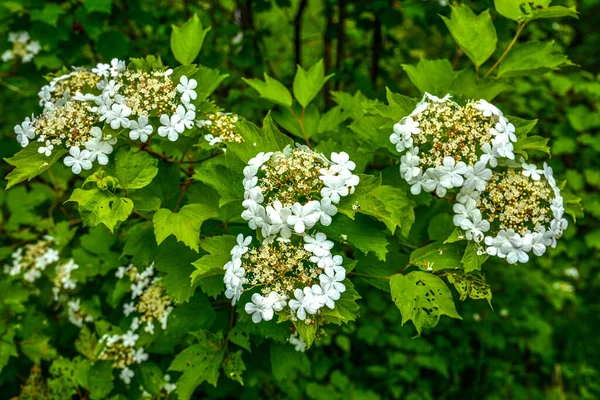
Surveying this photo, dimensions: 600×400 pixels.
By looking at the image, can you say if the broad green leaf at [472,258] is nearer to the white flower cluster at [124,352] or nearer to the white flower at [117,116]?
the white flower at [117,116]

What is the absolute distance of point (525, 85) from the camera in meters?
4.35

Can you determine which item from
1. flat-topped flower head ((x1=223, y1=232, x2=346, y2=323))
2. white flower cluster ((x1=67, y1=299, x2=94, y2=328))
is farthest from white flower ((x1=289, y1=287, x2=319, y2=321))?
white flower cluster ((x1=67, y1=299, x2=94, y2=328))

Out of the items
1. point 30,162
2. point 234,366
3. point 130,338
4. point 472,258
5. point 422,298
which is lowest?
point 130,338

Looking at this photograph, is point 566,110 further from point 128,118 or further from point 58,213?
point 58,213

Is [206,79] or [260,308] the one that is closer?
[260,308]

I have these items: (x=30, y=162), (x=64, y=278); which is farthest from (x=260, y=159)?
(x=64, y=278)

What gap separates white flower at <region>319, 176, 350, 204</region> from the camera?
166cm

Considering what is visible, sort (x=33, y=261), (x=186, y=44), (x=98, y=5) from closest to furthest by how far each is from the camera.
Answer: (x=186, y=44), (x=98, y=5), (x=33, y=261)

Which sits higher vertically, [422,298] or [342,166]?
[342,166]

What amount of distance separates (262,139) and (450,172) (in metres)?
0.68

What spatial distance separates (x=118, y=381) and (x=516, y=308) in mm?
3400

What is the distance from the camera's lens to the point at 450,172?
1774 mm

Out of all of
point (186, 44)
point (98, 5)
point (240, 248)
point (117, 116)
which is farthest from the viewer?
point (98, 5)

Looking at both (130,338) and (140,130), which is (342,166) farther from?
(130,338)
